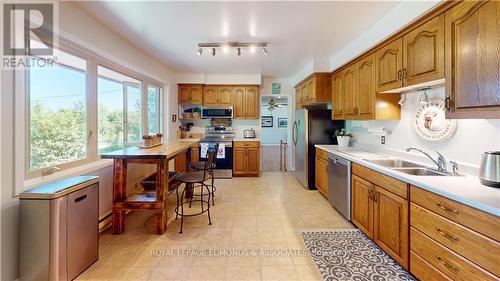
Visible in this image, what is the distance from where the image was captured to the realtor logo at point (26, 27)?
5.89 feet

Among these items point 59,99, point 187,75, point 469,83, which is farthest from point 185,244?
point 187,75

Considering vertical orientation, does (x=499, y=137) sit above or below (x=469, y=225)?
above

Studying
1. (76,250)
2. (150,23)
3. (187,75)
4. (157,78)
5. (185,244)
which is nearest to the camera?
(76,250)

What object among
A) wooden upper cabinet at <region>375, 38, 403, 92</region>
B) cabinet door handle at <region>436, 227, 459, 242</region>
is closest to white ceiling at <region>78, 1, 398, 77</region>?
wooden upper cabinet at <region>375, 38, 403, 92</region>

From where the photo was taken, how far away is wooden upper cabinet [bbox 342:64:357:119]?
3.49 meters

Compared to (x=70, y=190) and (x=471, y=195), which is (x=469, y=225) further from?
(x=70, y=190)

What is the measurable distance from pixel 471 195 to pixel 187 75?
5583 mm

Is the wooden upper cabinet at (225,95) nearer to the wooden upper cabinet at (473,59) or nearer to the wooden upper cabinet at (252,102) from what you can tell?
the wooden upper cabinet at (252,102)

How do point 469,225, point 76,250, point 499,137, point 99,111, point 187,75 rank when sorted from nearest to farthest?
point 469,225 < point 499,137 < point 76,250 < point 99,111 < point 187,75

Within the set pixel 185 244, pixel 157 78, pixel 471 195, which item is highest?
pixel 157 78

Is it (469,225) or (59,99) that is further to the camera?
(59,99)

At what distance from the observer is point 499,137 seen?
182 centimetres

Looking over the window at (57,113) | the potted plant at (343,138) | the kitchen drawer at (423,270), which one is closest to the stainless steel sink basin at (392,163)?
the kitchen drawer at (423,270)

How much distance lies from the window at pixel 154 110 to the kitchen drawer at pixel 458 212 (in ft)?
14.2
